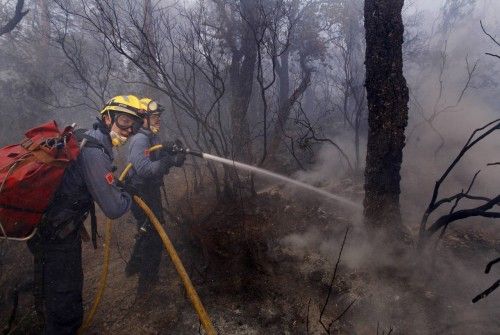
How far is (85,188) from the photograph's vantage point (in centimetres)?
281

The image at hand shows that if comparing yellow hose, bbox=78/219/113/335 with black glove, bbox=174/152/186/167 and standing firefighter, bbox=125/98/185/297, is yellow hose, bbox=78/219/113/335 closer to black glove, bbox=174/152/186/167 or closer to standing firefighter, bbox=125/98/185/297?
standing firefighter, bbox=125/98/185/297

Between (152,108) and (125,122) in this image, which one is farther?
(152,108)

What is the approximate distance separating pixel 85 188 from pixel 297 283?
2.58m

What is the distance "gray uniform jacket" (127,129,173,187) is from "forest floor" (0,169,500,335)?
1164 millimetres

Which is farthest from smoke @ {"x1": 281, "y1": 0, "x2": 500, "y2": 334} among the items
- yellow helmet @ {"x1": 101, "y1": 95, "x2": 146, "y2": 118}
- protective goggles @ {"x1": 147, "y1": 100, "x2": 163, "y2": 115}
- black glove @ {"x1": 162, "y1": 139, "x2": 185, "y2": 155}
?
yellow helmet @ {"x1": 101, "y1": 95, "x2": 146, "y2": 118}

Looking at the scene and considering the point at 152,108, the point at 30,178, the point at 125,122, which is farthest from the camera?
the point at 152,108

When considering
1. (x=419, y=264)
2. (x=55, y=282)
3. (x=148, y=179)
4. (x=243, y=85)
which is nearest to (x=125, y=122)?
(x=148, y=179)

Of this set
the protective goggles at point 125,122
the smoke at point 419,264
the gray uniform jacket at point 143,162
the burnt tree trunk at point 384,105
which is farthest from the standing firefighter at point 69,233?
the burnt tree trunk at point 384,105

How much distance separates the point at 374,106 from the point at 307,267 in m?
2.15

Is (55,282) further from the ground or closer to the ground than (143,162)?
closer to the ground

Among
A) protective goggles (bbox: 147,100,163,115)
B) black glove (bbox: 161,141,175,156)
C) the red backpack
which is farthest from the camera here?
protective goggles (bbox: 147,100,163,115)

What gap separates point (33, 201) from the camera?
95.1 inches

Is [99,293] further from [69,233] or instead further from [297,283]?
[297,283]

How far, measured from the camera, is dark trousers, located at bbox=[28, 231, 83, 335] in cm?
274
